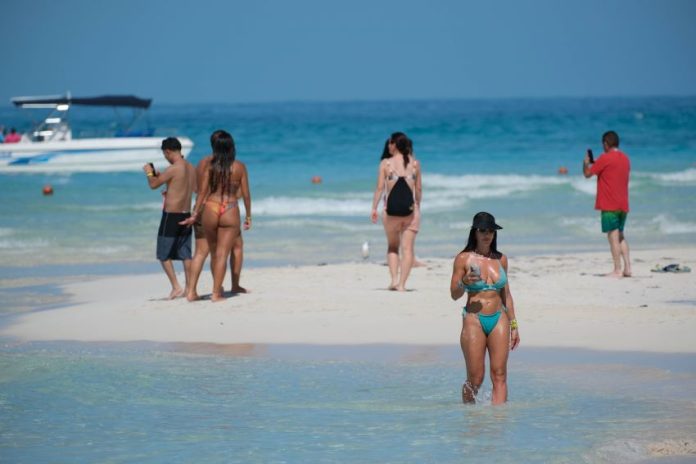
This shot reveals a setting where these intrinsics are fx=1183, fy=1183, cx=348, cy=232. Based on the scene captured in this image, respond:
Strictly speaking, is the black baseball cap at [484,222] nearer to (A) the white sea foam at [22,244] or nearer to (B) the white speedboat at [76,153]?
(A) the white sea foam at [22,244]

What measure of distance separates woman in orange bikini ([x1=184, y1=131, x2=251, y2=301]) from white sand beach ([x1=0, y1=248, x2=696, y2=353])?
0.50 metres

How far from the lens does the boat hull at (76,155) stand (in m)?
36.4

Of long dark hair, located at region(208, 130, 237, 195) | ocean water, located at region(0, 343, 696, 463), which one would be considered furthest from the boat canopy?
ocean water, located at region(0, 343, 696, 463)

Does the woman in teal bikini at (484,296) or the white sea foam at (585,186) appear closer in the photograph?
the woman in teal bikini at (484,296)

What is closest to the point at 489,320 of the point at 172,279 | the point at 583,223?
the point at 172,279

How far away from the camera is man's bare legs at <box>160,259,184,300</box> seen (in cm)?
1127

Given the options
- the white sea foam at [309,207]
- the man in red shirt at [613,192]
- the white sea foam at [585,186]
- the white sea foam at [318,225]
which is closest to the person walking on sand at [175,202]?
the man in red shirt at [613,192]

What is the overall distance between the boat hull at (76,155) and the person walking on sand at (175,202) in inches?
1001

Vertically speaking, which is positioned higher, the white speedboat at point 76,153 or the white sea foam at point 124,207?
the white speedboat at point 76,153

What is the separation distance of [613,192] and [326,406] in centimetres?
566

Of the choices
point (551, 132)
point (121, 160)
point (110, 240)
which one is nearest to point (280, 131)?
point (551, 132)

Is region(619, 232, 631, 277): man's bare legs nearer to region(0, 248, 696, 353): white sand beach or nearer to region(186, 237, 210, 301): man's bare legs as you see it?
region(0, 248, 696, 353): white sand beach

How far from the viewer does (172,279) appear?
1134cm

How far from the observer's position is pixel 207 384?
321 inches
